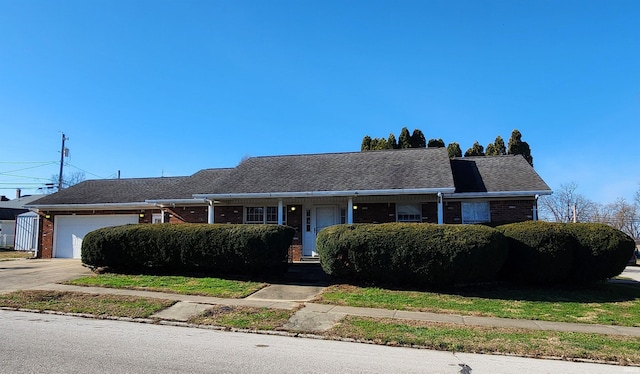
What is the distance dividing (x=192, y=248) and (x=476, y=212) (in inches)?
415

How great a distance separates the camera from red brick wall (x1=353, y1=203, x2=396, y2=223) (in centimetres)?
1711

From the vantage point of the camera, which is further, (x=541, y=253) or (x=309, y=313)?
(x=541, y=253)

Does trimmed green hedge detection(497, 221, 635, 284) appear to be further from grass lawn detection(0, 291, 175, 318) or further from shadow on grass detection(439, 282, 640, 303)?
grass lawn detection(0, 291, 175, 318)

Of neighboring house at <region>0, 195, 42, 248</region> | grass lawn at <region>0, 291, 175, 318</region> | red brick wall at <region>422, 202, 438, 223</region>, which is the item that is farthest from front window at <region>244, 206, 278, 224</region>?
neighboring house at <region>0, 195, 42, 248</region>

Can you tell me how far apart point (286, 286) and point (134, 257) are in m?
5.10

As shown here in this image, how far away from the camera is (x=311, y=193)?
615 inches

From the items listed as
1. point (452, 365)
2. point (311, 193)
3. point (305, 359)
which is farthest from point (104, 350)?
point (311, 193)

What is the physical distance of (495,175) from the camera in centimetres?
1766

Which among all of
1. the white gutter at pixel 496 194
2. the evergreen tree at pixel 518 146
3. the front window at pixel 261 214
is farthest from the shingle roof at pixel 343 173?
the evergreen tree at pixel 518 146

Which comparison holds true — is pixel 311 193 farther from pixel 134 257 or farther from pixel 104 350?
pixel 104 350

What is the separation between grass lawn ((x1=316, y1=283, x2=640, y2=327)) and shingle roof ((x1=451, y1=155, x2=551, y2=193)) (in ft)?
16.2

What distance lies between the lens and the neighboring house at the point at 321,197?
52.2ft

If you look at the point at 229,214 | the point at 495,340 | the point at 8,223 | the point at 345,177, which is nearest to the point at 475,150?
the point at 345,177

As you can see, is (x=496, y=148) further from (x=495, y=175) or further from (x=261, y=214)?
(x=261, y=214)
